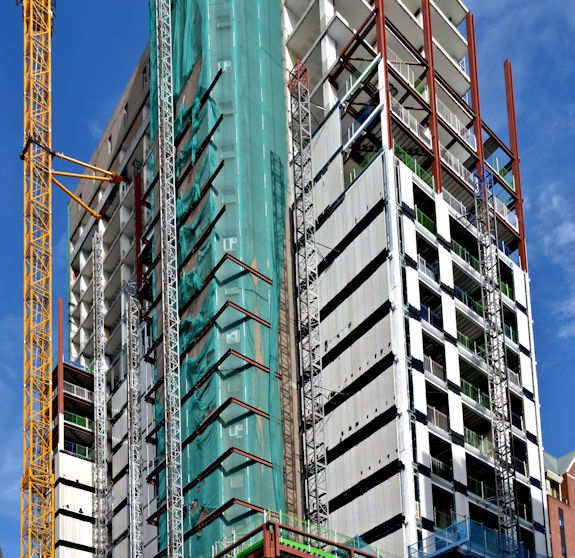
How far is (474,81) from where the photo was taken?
4830 inches

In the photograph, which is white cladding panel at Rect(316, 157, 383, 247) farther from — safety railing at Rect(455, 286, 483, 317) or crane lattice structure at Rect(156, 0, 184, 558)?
crane lattice structure at Rect(156, 0, 184, 558)

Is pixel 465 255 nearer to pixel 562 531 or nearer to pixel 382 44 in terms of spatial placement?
pixel 382 44

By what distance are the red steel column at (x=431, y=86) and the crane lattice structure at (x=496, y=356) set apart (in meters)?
5.02

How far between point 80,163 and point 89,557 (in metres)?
45.1

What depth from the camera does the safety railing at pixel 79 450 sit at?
13975 centimetres

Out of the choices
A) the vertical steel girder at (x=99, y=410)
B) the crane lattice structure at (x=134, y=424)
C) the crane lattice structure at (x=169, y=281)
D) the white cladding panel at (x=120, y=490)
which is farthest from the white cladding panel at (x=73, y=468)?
the crane lattice structure at (x=169, y=281)

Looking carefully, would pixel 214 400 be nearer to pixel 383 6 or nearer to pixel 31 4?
pixel 383 6

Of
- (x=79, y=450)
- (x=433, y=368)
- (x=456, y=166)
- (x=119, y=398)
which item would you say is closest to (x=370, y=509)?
(x=433, y=368)

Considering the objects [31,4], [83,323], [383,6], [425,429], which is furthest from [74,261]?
[425,429]

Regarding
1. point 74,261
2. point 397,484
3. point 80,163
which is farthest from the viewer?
point 74,261

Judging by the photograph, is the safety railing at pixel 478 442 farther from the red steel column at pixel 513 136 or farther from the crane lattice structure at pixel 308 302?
the red steel column at pixel 513 136

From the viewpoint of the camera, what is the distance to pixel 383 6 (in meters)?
114

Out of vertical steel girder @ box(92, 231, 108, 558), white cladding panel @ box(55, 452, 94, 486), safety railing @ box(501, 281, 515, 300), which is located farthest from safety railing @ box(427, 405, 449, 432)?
white cladding panel @ box(55, 452, 94, 486)

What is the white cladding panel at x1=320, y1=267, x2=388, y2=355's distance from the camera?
9825cm
